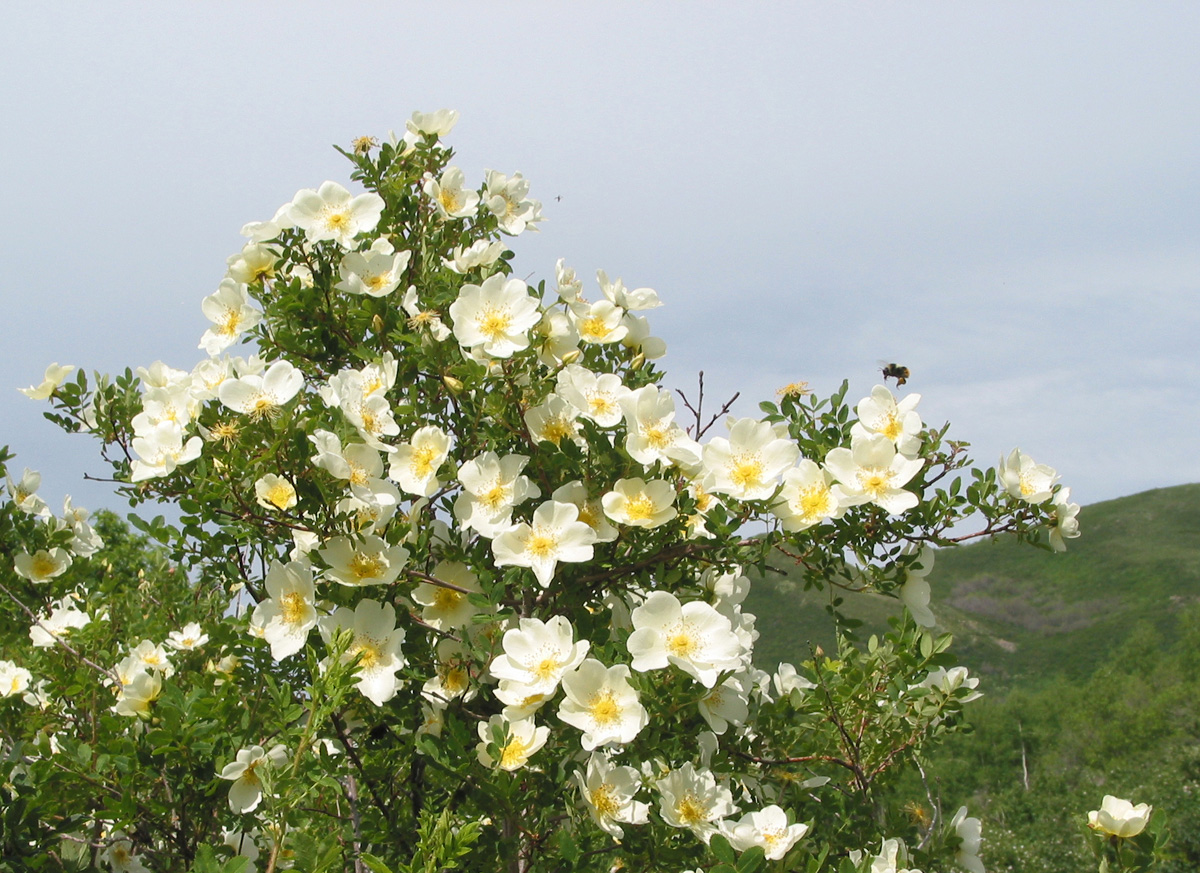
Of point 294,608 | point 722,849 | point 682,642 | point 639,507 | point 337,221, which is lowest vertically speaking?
point 722,849

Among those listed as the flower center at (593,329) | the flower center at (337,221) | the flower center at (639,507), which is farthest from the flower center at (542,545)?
the flower center at (337,221)

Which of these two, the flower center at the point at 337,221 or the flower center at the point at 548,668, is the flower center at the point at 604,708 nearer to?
the flower center at the point at 548,668

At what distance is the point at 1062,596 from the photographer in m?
65.1

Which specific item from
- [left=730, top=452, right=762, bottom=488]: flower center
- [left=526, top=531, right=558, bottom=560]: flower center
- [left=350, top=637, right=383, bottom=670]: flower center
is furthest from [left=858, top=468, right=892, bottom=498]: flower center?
[left=350, top=637, right=383, bottom=670]: flower center

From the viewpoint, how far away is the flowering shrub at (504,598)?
190 cm

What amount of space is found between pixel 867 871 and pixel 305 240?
2.03 m

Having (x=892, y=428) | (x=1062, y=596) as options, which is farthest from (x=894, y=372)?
(x=1062, y=596)

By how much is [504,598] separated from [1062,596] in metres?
72.9

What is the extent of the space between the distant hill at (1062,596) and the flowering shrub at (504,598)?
4505 centimetres

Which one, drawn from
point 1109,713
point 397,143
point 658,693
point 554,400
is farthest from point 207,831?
point 1109,713

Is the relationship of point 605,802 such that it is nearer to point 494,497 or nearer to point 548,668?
point 548,668

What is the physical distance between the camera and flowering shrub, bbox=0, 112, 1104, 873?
6.24 ft

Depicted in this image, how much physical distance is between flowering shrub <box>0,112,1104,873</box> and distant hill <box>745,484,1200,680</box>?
148 feet

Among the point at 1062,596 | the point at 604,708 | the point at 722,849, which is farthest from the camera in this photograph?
the point at 1062,596
